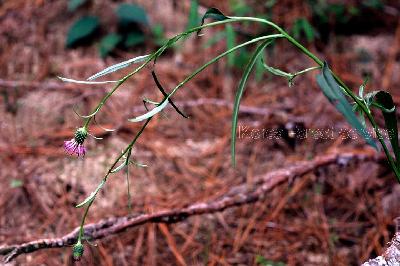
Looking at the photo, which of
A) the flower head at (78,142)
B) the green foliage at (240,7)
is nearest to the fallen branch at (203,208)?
the flower head at (78,142)

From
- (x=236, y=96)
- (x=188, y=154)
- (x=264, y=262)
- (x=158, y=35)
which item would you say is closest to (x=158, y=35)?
(x=158, y=35)

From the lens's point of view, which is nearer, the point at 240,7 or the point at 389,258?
the point at 389,258

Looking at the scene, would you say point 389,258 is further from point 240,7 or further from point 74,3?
point 74,3

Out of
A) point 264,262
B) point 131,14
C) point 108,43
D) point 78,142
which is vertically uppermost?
point 131,14

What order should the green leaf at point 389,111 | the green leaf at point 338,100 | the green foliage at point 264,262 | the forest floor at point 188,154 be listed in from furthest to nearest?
the forest floor at point 188,154 < the green foliage at point 264,262 < the green leaf at point 389,111 < the green leaf at point 338,100

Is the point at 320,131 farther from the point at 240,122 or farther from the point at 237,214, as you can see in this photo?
the point at 237,214

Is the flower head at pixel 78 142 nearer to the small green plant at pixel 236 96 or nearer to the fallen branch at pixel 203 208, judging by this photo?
the small green plant at pixel 236 96

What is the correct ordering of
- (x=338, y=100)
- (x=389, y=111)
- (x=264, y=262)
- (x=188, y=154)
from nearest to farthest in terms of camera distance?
(x=338, y=100) < (x=389, y=111) < (x=264, y=262) < (x=188, y=154)

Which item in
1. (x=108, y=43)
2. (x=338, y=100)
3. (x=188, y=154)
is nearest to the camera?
(x=338, y=100)
